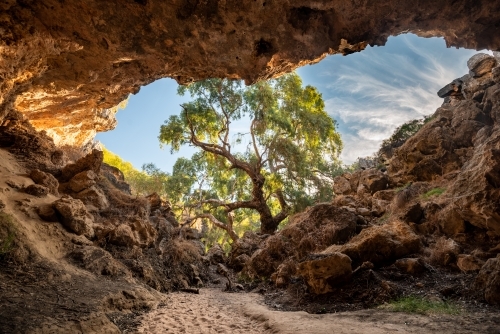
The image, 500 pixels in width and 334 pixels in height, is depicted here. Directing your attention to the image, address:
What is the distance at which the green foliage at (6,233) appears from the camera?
15.1 ft

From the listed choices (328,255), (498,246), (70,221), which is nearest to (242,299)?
(328,255)

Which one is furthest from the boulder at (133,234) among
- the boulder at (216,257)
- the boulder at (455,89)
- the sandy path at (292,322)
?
the boulder at (455,89)

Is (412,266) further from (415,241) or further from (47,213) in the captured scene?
(47,213)

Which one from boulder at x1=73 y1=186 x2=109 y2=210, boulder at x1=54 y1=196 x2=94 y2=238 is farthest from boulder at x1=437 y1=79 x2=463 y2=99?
boulder at x1=54 y1=196 x2=94 y2=238

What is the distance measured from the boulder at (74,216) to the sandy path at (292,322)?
2581mm

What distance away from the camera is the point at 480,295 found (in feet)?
16.1

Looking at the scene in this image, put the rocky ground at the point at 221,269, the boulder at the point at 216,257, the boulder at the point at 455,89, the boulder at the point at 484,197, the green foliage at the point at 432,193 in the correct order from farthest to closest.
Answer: the boulder at the point at 455,89, the boulder at the point at 216,257, the green foliage at the point at 432,193, the boulder at the point at 484,197, the rocky ground at the point at 221,269

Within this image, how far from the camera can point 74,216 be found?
6.52 metres

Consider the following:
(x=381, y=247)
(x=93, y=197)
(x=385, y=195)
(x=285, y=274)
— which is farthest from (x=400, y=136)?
(x=93, y=197)

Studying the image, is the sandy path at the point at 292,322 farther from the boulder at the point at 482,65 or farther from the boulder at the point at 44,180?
the boulder at the point at 482,65

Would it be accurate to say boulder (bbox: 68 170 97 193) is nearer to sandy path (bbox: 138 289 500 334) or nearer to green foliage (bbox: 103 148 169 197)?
sandy path (bbox: 138 289 500 334)

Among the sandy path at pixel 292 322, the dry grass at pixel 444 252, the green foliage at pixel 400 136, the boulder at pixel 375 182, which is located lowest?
the sandy path at pixel 292 322

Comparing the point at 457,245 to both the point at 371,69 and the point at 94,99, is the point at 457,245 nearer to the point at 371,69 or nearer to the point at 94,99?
the point at 94,99

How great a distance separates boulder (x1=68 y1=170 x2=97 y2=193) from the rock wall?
2.40m
